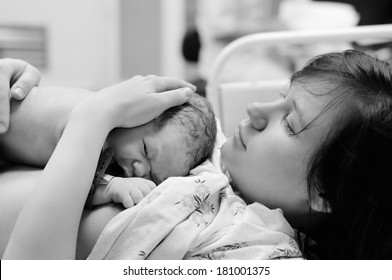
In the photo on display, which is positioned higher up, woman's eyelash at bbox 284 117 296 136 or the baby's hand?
woman's eyelash at bbox 284 117 296 136

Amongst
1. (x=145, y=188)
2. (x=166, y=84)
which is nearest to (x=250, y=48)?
(x=166, y=84)

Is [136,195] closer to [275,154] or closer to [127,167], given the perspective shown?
[127,167]

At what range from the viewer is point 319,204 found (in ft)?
2.86

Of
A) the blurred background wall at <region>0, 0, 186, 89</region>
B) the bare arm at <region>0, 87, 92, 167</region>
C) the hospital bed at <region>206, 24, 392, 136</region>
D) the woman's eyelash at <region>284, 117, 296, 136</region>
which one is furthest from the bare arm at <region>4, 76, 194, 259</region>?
the blurred background wall at <region>0, 0, 186, 89</region>

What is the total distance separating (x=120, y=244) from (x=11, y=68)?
1.56ft

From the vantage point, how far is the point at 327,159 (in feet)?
2.72

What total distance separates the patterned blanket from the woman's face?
64 mm

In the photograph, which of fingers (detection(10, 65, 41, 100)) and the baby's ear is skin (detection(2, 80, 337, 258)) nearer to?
the baby's ear

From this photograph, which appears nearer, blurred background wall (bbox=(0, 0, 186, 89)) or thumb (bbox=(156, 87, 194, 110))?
thumb (bbox=(156, 87, 194, 110))

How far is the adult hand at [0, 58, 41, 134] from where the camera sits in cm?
91
